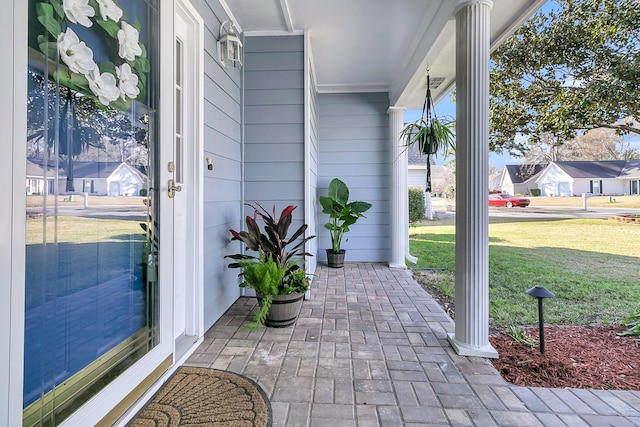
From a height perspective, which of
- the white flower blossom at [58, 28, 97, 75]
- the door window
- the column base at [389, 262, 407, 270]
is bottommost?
the column base at [389, 262, 407, 270]

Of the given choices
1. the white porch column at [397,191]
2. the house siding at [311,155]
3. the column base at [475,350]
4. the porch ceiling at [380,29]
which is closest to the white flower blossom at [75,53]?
the porch ceiling at [380,29]

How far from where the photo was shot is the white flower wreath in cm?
110

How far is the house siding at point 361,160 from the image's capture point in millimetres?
5152

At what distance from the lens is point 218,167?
8.73ft

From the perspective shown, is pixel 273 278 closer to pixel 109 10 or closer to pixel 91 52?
pixel 91 52

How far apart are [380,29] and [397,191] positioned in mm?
2405

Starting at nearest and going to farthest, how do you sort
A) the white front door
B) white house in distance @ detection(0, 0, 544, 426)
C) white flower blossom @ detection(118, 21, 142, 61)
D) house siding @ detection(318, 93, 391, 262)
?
white house in distance @ detection(0, 0, 544, 426) → white flower blossom @ detection(118, 21, 142, 61) → the white front door → house siding @ detection(318, 93, 391, 262)

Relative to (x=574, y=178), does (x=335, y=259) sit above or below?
below

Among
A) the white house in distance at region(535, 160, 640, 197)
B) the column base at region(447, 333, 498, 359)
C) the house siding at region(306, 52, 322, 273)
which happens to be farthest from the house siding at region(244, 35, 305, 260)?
the white house in distance at region(535, 160, 640, 197)

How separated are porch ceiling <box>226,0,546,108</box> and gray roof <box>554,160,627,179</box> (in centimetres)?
175

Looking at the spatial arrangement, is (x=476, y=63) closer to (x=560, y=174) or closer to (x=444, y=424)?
(x=444, y=424)

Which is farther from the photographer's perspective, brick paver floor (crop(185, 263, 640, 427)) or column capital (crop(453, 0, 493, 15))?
column capital (crop(453, 0, 493, 15))

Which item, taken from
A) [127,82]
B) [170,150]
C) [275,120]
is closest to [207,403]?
[170,150]

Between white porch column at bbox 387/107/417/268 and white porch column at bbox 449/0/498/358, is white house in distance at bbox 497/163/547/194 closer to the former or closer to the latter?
white porch column at bbox 387/107/417/268
